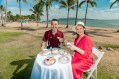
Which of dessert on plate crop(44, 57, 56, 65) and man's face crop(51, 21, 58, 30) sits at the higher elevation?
man's face crop(51, 21, 58, 30)

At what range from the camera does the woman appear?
199 inches

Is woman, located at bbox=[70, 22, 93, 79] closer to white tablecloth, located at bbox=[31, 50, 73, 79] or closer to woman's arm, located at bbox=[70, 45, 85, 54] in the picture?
woman's arm, located at bbox=[70, 45, 85, 54]

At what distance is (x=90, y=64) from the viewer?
554cm

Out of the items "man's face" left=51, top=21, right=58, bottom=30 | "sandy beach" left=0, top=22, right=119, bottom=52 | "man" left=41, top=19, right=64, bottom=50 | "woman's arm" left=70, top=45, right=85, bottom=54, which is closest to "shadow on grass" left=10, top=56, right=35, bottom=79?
"man" left=41, top=19, right=64, bottom=50

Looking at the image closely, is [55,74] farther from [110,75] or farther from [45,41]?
[110,75]

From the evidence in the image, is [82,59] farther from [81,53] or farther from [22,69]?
[22,69]

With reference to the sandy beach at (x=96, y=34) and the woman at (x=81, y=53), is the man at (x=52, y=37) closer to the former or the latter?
the sandy beach at (x=96, y=34)

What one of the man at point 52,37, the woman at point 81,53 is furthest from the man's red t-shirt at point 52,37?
the woman at point 81,53

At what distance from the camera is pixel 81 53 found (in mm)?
5086

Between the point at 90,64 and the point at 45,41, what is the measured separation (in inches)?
99.5

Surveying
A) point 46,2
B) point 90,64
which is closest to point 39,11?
point 46,2

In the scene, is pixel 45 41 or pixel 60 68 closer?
pixel 60 68

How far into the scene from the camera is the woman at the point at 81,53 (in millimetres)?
5066

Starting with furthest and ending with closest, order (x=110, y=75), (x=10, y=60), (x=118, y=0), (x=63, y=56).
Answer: (x=118, y=0) < (x=10, y=60) < (x=110, y=75) < (x=63, y=56)
